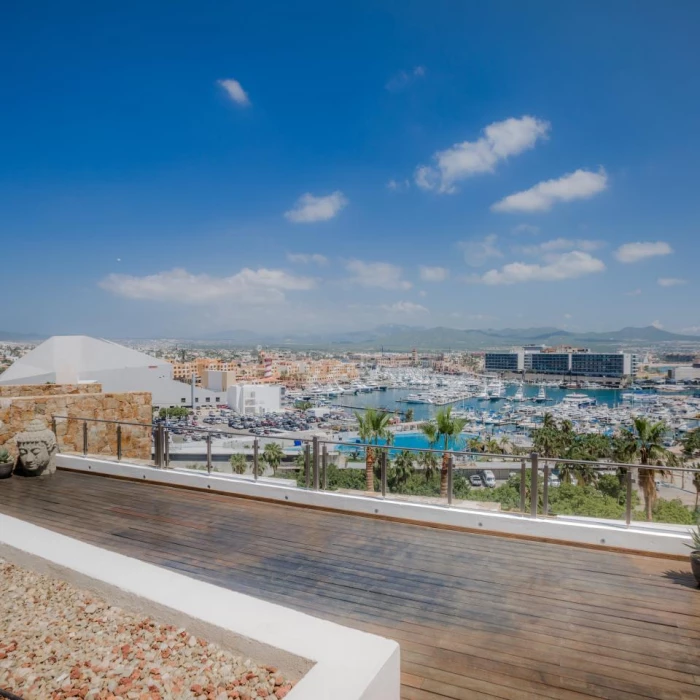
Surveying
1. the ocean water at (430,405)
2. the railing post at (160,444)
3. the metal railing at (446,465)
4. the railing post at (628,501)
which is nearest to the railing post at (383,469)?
the metal railing at (446,465)

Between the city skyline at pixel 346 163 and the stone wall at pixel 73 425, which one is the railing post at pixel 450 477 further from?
the city skyline at pixel 346 163

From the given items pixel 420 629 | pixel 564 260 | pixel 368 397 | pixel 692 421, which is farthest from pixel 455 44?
pixel 564 260

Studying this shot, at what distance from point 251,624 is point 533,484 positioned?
159 inches

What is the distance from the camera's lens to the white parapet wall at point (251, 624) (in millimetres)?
2148

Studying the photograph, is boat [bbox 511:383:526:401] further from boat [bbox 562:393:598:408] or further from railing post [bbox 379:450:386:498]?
railing post [bbox 379:450:386:498]

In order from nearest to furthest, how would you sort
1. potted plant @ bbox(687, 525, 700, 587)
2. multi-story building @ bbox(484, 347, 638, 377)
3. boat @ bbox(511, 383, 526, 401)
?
potted plant @ bbox(687, 525, 700, 587)
boat @ bbox(511, 383, 526, 401)
multi-story building @ bbox(484, 347, 638, 377)

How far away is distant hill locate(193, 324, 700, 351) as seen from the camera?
354 feet

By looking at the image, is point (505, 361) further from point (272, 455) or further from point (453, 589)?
point (453, 589)

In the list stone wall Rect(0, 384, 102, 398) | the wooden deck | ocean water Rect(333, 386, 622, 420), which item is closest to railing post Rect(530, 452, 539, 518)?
the wooden deck

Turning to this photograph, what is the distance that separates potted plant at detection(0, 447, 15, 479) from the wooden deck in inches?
84.4

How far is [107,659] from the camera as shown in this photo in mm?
2850

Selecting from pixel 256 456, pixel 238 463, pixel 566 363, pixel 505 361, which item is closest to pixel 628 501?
pixel 256 456

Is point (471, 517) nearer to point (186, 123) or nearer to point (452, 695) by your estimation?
point (452, 695)

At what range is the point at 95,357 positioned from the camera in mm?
41812
